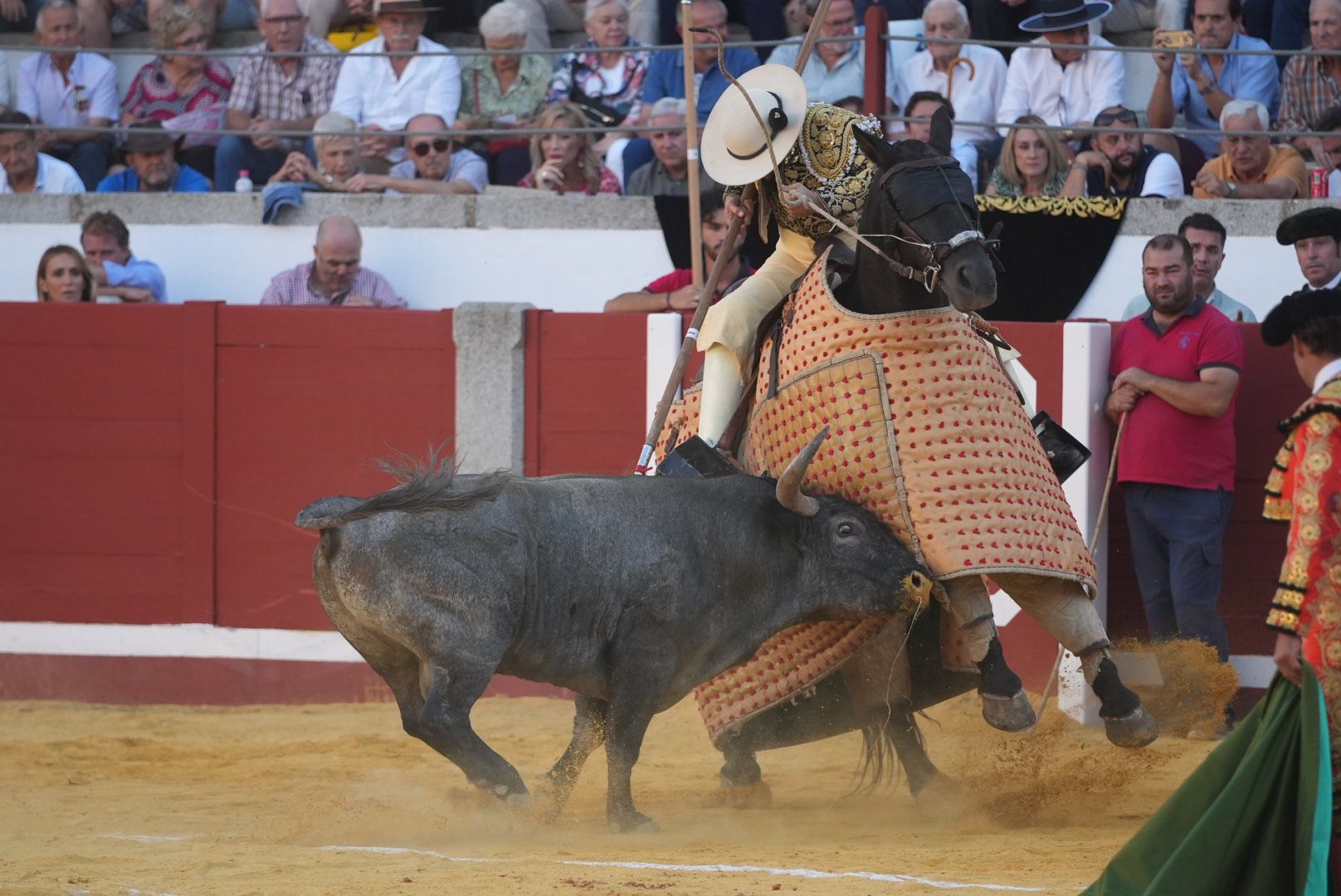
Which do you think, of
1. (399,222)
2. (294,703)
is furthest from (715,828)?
(399,222)

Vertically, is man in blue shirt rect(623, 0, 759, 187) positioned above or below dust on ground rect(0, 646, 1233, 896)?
above

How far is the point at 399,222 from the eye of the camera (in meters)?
9.42

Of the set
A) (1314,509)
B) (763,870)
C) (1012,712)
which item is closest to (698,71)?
(1012,712)

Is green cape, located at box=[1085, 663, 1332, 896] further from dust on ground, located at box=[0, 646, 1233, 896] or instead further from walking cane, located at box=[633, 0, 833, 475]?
walking cane, located at box=[633, 0, 833, 475]

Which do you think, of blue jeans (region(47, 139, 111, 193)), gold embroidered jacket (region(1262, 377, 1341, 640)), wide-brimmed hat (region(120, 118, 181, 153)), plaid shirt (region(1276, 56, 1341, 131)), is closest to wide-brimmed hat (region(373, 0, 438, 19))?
wide-brimmed hat (region(120, 118, 181, 153))

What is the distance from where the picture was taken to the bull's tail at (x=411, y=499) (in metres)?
4.89

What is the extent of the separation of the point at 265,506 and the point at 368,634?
3.48m

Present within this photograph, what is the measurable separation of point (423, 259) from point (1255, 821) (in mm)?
6375

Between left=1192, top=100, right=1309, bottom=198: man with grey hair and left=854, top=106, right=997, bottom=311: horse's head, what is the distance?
372 cm

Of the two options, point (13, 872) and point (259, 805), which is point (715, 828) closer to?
point (259, 805)

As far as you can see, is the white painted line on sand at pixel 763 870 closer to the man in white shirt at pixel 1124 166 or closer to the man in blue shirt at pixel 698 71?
the man in white shirt at pixel 1124 166

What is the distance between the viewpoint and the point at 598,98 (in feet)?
32.2

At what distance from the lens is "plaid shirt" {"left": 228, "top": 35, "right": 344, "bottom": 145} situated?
10.3 meters

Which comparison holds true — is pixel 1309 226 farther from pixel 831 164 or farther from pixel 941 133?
pixel 831 164
